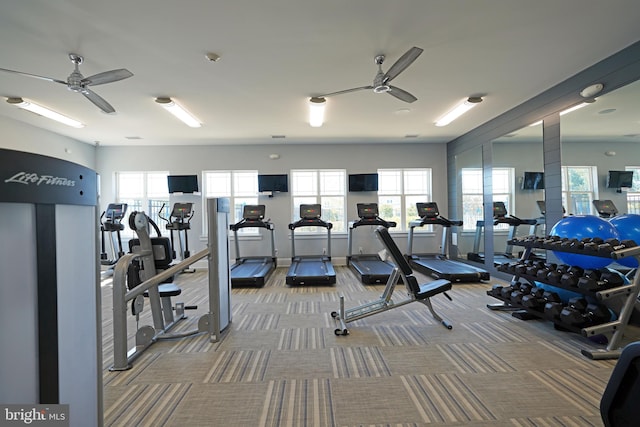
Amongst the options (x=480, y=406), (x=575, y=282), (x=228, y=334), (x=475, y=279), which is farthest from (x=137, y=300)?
(x=475, y=279)

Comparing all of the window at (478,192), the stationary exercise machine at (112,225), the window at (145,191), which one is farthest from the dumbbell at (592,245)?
the window at (145,191)

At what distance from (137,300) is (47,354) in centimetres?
210

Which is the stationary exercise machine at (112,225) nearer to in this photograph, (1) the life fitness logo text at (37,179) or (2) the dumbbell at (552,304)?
(1) the life fitness logo text at (37,179)

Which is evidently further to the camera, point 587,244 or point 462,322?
point 462,322

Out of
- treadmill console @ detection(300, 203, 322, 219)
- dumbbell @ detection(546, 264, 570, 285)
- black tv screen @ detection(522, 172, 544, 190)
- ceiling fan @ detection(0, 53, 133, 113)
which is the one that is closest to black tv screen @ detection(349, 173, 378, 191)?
treadmill console @ detection(300, 203, 322, 219)

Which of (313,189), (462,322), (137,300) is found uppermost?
(313,189)

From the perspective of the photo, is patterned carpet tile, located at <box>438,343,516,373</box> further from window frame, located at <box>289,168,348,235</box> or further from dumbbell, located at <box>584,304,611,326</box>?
window frame, located at <box>289,168,348,235</box>

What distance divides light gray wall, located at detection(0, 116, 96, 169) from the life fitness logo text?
5.09 meters

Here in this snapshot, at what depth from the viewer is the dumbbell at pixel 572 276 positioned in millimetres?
2721

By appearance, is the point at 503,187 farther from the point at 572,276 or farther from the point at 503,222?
the point at 572,276

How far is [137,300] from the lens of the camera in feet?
8.68

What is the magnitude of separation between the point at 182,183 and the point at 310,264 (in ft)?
11.8

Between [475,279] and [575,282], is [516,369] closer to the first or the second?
[575,282]

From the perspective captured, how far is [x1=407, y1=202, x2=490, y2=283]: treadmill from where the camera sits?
5.14 m
